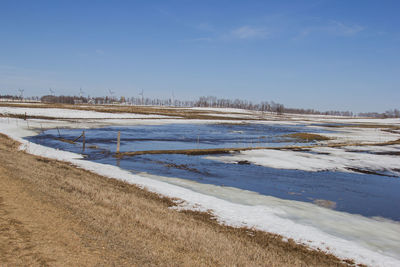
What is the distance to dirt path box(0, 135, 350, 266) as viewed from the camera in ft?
22.1

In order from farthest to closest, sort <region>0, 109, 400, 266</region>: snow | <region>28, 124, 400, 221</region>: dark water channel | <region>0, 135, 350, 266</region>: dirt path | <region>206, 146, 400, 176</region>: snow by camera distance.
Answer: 1. <region>206, 146, 400, 176</region>: snow
2. <region>28, 124, 400, 221</region>: dark water channel
3. <region>0, 109, 400, 266</region>: snow
4. <region>0, 135, 350, 266</region>: dirt path

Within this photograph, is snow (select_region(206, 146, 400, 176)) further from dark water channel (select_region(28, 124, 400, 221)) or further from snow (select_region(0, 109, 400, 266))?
snow (select_region(0, 109, 400, 266))

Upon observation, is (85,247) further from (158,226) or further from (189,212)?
(189,212)

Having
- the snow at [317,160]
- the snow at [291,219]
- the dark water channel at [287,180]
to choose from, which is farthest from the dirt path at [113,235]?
the snow at [317,160]

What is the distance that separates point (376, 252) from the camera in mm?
9398

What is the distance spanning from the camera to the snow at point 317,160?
24906mm

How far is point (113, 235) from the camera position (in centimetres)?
800

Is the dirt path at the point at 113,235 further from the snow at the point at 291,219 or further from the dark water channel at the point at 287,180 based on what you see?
the dark water channel at the point at 287,180

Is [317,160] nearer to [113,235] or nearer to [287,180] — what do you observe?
[287,180]

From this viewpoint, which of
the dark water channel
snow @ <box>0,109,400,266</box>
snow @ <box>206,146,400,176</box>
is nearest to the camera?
snow @ <box>0,109,400,266</box>

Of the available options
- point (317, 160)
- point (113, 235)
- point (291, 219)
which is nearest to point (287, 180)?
point (291, 219)

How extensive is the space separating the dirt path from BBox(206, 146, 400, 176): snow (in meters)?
15.1

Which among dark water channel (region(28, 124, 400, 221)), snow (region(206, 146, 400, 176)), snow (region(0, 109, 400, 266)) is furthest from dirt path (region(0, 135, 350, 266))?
snow (region(206, 146, 400, 176))

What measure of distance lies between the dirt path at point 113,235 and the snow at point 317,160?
15111 millimetres
